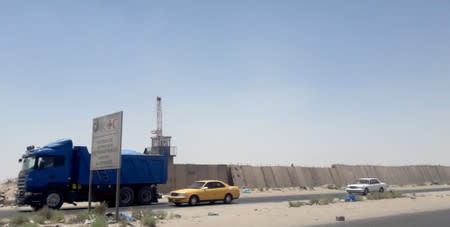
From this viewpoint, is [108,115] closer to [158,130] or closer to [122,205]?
[122,205]

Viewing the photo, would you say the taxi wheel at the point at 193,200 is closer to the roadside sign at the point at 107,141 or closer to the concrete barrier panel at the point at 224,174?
the roadside sign at the point at 107,141

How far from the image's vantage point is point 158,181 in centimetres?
3441

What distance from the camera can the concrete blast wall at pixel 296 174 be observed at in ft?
166

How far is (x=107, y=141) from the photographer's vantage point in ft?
68.2

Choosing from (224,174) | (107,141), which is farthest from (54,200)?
(224,174)

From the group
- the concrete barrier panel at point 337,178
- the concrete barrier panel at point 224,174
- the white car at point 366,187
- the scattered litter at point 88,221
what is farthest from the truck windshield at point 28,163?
the concrete barrier panel at point 337,178

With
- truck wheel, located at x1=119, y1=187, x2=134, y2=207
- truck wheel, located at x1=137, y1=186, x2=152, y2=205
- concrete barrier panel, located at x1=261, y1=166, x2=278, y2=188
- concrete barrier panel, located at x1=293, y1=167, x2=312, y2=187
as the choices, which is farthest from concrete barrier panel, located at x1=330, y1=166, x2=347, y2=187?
truck wheel, located at x1=119, y1=187, x2=134, y2=207

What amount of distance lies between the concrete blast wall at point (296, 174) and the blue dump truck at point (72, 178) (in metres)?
15.1

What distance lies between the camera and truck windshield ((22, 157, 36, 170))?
95.3ft

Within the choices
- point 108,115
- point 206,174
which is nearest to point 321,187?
point 206,174

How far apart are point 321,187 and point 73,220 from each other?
50.4 m

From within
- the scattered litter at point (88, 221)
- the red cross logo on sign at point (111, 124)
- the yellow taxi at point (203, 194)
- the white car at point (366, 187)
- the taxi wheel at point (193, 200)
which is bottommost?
the scattered litter at point (88, 221)

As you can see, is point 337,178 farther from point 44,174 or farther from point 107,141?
point 107,141

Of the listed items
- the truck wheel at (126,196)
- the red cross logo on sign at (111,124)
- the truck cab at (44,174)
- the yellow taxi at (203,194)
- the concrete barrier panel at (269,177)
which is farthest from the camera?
the concrete barrier panel at (269,177)
